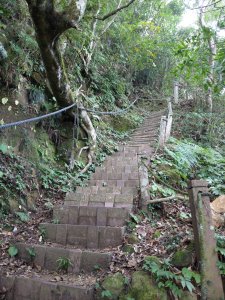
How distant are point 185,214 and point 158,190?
0.75m

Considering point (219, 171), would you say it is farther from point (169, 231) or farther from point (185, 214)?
point (169, 231)

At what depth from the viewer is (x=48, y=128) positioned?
5.90m

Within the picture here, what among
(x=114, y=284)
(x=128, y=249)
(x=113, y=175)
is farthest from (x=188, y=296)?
(x=113, y=175)

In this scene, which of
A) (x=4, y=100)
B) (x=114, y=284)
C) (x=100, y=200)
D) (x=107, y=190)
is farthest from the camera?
(x=107, y=190)

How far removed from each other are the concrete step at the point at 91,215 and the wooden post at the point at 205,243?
4.16 feet

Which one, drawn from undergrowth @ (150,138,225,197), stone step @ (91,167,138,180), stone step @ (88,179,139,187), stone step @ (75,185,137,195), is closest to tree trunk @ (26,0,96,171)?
stone step @ (91,167,138,180)

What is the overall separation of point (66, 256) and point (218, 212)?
188cm

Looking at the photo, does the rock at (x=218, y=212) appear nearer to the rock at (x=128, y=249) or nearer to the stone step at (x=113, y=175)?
the rock at (x=128, y=249)

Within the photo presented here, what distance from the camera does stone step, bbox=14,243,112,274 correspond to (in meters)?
3.07

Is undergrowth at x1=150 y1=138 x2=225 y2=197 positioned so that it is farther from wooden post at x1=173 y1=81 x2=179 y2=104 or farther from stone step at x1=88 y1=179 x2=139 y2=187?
wooden post at x1=173 y1=81 x2=179 y2=104

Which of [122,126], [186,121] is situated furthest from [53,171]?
[186,121]

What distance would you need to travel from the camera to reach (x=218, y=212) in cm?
336

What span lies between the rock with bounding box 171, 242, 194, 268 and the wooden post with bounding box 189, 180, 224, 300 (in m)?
0.10

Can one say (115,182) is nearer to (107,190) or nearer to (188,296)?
(107,190)
